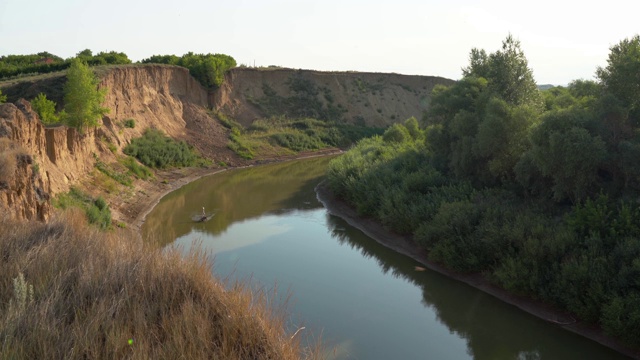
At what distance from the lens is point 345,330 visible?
46.5 feet

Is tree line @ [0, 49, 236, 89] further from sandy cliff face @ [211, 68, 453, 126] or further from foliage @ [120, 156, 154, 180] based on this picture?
foliage @ [120, 156, 154, 180]

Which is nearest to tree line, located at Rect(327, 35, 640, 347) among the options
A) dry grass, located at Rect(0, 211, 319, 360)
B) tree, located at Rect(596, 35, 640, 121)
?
tree, located at Rect(596, 35, 640, 121)

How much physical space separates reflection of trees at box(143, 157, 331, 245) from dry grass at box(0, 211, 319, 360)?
12849 millimetres

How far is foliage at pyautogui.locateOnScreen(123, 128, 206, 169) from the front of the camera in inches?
1438

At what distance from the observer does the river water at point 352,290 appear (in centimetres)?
1352

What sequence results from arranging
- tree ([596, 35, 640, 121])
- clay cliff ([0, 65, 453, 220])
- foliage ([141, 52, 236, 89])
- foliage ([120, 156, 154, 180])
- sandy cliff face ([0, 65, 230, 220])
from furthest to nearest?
1. foliage ([141, 52, 236, 89])
2. foliage ([120, 156, 154, 180])
3. tree ([596, 35, 640, 121])
4. clay cliff ([0, 65, 453, 220])
5. sandy cliff face ([0, 65, 230, 220])

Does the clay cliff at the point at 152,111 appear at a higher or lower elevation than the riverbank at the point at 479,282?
higher

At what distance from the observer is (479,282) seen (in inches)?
704

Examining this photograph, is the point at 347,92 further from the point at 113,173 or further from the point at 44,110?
the point at 44,110

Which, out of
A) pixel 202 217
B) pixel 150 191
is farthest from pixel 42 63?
pixel 202 217

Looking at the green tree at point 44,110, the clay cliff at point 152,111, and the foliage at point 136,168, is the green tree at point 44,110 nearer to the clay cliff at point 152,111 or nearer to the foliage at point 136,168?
the clay cliff at point 152,111

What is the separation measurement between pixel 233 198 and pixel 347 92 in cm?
4046

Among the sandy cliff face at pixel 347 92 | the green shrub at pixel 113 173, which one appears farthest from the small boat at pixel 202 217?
the sandy cliff face at pixel 347 92

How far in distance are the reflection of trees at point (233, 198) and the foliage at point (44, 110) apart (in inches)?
272
